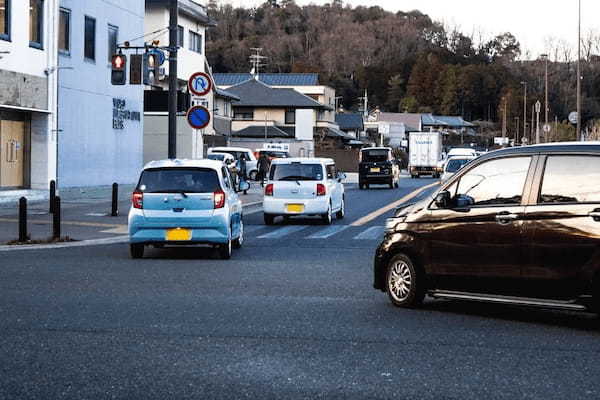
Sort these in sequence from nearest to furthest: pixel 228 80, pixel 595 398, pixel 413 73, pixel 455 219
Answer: pixel 595 398 → pixel 455 219 → pixel 228 80 → pixel 413 73

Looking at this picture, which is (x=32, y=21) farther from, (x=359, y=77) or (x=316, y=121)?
(x=359, y=77)

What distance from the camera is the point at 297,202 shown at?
24.8 meters

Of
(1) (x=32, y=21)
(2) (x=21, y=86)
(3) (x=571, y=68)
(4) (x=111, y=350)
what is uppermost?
(3) (x=571, y=68)

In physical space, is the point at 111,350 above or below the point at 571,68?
below

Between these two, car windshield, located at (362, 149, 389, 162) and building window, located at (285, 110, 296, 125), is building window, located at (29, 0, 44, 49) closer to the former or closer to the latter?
car windshield, located at (362, 149, 389, 162)

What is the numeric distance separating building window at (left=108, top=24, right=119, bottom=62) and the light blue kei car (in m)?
23.6

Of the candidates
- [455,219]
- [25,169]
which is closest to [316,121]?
[25,169]

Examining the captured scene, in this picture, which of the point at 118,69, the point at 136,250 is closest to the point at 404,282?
the point at 136,250

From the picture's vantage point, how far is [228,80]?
384ft

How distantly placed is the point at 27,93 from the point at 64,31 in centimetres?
536

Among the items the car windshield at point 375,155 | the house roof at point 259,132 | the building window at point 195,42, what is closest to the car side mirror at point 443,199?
the car windshield at point 375,155

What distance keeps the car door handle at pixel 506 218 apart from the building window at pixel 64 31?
89.7 feet

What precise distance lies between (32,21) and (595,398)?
91.3 feet

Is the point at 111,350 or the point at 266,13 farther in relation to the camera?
the point at 266,13
